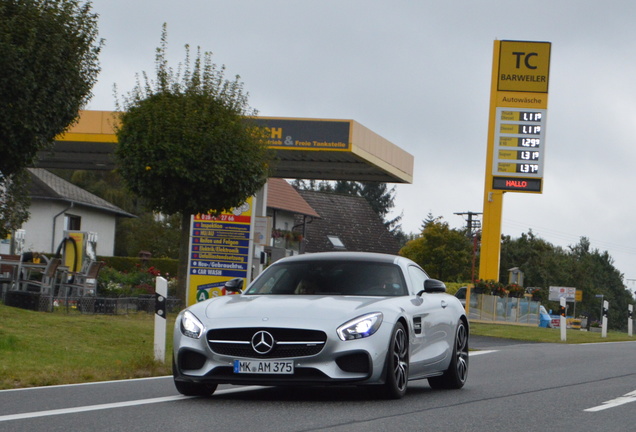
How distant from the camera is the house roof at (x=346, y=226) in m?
81.4

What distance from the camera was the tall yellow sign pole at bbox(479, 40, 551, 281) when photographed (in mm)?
46094

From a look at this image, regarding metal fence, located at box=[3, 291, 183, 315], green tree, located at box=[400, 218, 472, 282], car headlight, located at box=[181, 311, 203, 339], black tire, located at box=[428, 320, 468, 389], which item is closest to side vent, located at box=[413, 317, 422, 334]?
black tire, located at box=[428, 320, 468, 389]

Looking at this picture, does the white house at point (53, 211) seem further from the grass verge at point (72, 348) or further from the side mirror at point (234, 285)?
the side mirror at point (234, 285)

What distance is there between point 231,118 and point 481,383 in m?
12.6

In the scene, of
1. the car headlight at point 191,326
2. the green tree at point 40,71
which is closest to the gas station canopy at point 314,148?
the green tree at point 40,71

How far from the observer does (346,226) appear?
279 ft

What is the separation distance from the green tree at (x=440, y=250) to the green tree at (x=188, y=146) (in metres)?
55.0

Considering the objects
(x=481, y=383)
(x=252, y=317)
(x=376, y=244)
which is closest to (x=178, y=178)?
(x=481, y=383)

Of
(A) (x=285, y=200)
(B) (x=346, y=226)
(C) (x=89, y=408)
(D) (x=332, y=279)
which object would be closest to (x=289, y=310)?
(D) (x=332, y=279)

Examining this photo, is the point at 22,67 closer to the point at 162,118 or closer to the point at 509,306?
the point at 162,118

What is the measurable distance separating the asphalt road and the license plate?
10.5 inches

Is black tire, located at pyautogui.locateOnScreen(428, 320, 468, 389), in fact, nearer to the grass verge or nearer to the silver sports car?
the silver sports car

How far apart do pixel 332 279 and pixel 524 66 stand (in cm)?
3869

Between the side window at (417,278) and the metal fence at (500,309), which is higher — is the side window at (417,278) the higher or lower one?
the higher one
